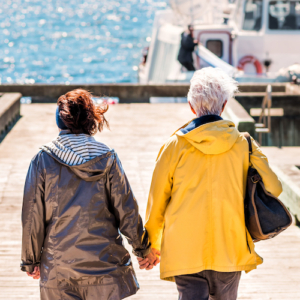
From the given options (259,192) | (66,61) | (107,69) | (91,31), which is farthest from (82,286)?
(91,31)

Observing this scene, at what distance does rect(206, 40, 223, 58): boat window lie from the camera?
16953 mm

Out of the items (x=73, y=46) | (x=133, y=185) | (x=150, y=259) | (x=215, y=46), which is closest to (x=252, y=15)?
(x=215, y=46)

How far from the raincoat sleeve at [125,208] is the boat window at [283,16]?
601 inches

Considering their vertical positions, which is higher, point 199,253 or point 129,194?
point 129,194

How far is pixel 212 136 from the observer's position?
2.65 metres

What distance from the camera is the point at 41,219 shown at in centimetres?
275

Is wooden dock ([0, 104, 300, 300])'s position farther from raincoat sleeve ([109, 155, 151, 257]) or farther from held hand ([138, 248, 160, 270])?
raincoat sleeve ([109, 155, 151, 257])

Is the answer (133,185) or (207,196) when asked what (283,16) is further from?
(207,196)

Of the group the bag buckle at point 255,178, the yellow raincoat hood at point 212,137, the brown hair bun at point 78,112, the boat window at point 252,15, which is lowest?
the boat window at point 252,15

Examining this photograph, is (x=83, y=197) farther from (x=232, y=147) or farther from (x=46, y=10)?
(x=46, y=10)

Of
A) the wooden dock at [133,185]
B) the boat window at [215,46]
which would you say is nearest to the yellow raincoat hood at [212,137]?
the wooden dock at [133,185]

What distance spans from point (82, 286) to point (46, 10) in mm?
98591

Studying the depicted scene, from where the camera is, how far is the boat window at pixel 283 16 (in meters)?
16.8

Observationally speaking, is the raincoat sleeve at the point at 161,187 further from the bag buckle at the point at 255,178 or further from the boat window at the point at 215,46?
the boat window at the point at 215,46
